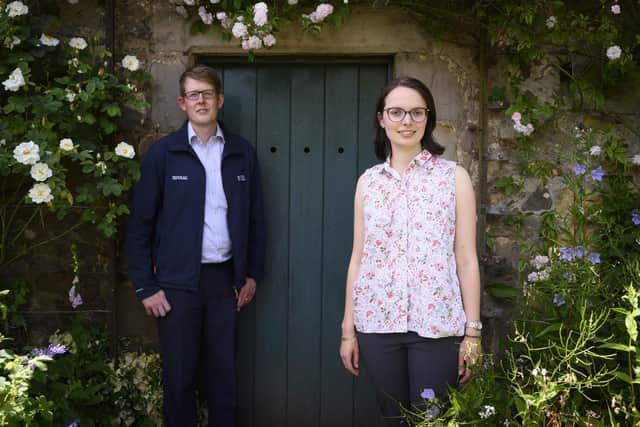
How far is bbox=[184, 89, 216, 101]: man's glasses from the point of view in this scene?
3.23 meters

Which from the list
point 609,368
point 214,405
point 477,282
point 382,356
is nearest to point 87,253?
point 214,405

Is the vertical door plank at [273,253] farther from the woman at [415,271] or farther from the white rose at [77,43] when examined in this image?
the woman at [415,271]

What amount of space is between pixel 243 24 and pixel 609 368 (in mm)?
2223

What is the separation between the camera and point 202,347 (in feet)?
11.2

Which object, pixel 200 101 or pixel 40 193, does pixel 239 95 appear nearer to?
pixel 200 101

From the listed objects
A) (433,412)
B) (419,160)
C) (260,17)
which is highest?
(260,17)

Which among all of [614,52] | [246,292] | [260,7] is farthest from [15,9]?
[614,52]

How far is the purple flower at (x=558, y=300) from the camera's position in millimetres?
2611

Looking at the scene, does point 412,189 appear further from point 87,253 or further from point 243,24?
point 87,253

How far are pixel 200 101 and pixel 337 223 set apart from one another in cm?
104

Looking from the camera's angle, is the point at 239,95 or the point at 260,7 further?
the point at 239,95

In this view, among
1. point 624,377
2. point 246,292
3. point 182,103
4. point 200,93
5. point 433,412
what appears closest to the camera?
point 624,377

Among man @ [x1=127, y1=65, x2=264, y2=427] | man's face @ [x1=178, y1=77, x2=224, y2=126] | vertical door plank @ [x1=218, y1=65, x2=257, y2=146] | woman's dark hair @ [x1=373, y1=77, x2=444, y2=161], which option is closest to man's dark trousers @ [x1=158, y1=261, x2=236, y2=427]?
man @ [x1=127, y1=65, x2=264, y2=427]

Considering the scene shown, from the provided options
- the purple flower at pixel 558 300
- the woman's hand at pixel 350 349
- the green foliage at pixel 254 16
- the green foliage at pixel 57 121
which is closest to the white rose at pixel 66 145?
the green foliage at pixel 57 121
